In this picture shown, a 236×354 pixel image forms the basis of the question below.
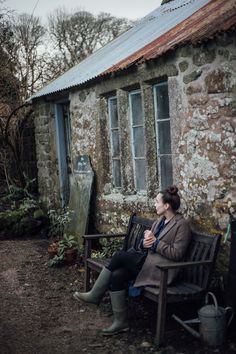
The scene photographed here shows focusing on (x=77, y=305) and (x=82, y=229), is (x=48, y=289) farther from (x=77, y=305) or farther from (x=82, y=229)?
(x=82, y=229)

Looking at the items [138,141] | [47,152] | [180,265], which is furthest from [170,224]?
[47,152]

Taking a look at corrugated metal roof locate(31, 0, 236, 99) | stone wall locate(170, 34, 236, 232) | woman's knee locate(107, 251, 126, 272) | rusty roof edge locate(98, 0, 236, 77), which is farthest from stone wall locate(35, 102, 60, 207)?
woman's knee locate(107, 251, 126, 272)

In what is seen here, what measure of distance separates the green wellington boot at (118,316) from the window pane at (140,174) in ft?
7.09

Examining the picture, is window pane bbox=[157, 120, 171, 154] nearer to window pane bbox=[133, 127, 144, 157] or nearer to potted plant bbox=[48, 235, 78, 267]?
window pane bbox=[133, 127, 144, 157]

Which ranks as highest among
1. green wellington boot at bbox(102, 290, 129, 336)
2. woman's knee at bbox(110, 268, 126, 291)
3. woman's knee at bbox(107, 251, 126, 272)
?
woman's knee at bbox(107, 251, 126, 272)

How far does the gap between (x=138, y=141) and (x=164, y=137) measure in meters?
→ 0.68

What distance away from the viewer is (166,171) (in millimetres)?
5812

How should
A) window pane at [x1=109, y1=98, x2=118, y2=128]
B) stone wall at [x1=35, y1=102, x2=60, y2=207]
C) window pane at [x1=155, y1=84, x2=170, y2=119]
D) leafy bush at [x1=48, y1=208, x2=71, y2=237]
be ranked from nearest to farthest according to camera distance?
window pane at [x1=155, y1=84, x2=170, y2=119] → window pane at [x1=109, y1=98, x2=118, y2=128] → leafy bush at [x1=48, y1=208, x2=71, y2=237] → stone wall at [x1=35, y1=102, x2=60, y2=207]

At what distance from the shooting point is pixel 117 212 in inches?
271

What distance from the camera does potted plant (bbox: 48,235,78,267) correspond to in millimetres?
7004

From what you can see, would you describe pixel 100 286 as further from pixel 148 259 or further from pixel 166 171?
pixel 166 171

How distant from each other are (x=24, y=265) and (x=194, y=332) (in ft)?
12.4

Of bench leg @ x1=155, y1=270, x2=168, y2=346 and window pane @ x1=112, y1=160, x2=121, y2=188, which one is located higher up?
window pane @ x1=112, y1=160, x2=121, y2=188

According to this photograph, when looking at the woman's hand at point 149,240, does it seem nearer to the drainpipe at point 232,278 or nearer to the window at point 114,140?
the drainpipe at point 232,278
